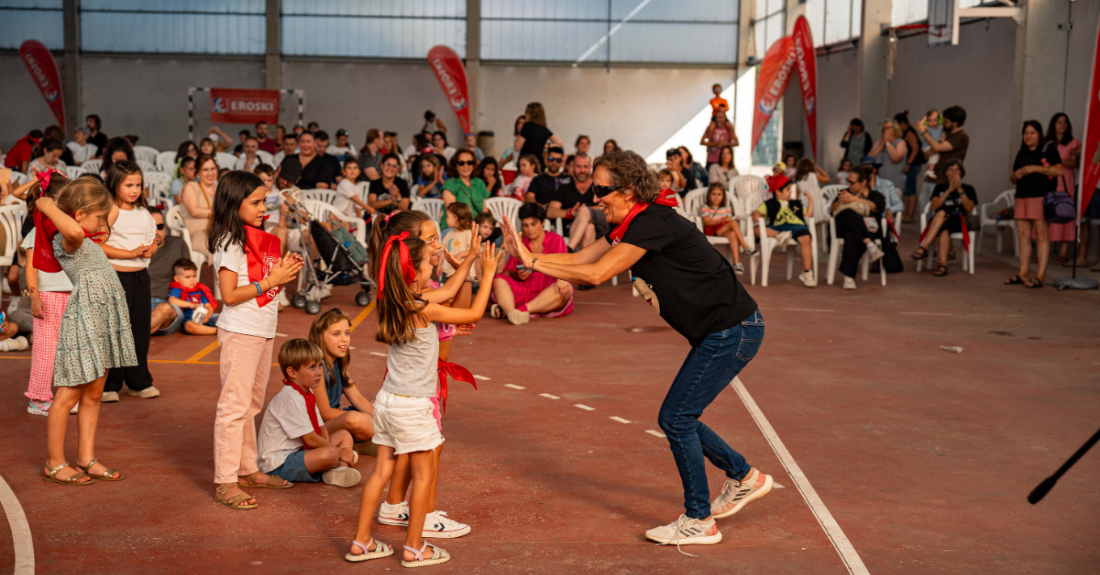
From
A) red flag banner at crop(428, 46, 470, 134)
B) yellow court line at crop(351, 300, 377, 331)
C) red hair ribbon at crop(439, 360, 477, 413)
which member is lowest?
yellow court line at crop(351, 300, 377, 331)

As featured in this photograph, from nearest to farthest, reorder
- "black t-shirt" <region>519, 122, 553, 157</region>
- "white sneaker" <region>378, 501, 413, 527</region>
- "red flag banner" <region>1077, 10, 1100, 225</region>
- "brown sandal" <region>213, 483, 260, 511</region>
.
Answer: "white sneaker" <region>378, 501, 413, 527</region> < "brown sandal" <region>213, 483, 260, 511</region> < "red flag banner" <region>1077, 10, 1100, 225</region> < "black t-shirt" <region>519, 122, 553, 157</region>

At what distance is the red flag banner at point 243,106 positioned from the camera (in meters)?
23.8

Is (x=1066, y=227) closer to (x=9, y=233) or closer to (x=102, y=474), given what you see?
(x=102, y=474)

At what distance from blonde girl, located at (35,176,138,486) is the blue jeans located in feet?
8.42

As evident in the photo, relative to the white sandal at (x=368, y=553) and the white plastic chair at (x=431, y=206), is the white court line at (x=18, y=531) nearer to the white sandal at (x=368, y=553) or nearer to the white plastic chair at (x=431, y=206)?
the white sandal at (x=368, y=553)

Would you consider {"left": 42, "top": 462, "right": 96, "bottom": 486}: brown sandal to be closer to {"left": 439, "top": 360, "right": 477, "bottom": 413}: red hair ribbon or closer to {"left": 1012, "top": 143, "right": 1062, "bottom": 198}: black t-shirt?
{"left": 439, "top": 360, "right": 477, "bottom": 413}: red hair ribbon

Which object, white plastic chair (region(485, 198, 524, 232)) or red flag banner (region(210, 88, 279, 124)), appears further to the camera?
red flag banner (region(210, 88, 279, 124))

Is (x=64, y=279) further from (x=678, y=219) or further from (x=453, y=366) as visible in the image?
(x=678, y=219)

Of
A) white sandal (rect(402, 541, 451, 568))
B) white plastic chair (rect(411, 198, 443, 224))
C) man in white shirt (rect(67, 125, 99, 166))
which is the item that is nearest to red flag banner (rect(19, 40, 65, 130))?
man in white shirt (rect(67, 125, 99, 166))

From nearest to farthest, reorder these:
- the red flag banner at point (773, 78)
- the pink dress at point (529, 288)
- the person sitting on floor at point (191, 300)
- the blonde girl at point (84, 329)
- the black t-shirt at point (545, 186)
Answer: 1. the blonde girl at point (84, 329)
2. the person sitting on floor at point (191, 300)
3. the pink dress at point (529, 288)
4. the black t-shirt at point (545, 186)
5. the red flag banner at point (773, 78)

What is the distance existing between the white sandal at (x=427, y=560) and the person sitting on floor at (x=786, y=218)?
8.00 meters

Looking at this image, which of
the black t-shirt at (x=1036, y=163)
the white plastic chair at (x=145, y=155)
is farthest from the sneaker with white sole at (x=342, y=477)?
the white plastic chair at (x=145, y=155)

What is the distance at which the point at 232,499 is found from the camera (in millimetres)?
4188

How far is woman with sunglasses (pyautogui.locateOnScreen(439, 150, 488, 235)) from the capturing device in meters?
11.0
